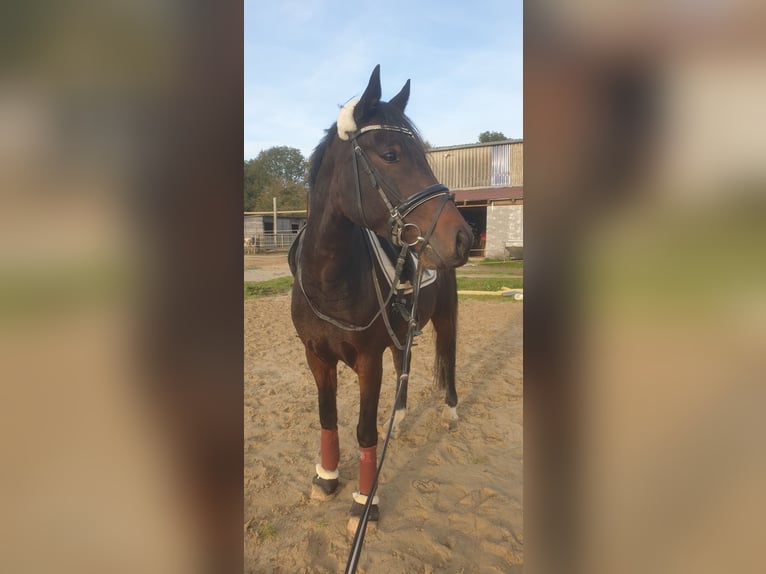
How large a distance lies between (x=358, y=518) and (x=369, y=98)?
2.44 meters

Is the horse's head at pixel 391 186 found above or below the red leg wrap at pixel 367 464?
above

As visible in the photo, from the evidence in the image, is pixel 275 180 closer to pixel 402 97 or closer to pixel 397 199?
pixel 402 97

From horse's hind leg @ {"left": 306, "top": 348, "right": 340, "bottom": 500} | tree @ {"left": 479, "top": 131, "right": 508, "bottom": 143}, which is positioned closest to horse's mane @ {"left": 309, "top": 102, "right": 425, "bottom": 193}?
horse's hind leg @ {"left": 306, "top": 348, "right": 340, "bottom": 500}

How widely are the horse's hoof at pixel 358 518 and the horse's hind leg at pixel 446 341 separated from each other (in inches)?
66.6

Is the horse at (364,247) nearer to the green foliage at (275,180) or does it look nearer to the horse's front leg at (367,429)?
the horse's front leg at (367,429)

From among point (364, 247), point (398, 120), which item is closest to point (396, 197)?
point (398, 120)

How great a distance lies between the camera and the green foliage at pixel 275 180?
3568cm

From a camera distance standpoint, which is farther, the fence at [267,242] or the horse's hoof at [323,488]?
the fence at [267,242]

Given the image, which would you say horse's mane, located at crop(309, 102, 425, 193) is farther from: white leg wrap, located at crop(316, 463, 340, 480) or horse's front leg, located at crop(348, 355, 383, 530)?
white leg wrap, located at crop(316, 463, 340, 480)

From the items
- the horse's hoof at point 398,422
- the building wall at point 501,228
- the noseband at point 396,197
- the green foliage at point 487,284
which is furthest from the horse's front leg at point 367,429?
the building wall at point 501,228

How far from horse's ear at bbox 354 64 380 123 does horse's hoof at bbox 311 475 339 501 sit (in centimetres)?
235
